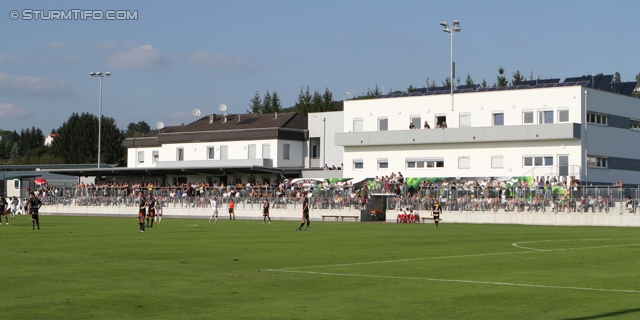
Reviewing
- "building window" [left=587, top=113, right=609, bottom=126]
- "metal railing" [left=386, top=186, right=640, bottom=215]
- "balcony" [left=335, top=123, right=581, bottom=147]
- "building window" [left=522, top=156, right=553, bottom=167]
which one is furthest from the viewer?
"building window" [left=587, top=113, right=609, bottom=126]

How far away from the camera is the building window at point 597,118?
70000 millimetres

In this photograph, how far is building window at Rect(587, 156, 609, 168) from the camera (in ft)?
227

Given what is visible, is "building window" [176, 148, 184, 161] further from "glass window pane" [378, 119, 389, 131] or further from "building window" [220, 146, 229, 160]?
"glass window pane" [378, 119, 389, 131]

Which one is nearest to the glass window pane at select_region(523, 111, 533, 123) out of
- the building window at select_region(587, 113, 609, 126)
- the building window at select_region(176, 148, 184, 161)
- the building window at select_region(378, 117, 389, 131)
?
the building window at select_region(587, 113, 609, 126)

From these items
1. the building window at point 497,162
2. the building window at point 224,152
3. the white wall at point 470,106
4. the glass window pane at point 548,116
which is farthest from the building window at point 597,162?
the building window at point 224,152

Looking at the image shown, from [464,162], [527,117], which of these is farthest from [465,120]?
[527,117]

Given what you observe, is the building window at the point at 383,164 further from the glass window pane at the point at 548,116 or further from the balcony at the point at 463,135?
the glass window pane at the point at 548,116

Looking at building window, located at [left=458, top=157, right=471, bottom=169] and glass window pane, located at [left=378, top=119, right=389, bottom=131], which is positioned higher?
glass window pane, located at [left=378, top=119, right=389, bottom=131]

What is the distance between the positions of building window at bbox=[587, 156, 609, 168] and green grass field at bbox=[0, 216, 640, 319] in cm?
4132

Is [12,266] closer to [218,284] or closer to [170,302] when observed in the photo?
[218,284]

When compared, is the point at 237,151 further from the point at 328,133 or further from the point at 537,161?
the point at 537,161

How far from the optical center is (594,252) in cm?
2652

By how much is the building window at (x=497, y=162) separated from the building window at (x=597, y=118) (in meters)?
8.19

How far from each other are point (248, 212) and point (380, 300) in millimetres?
55717
